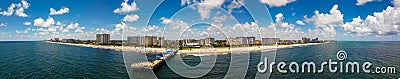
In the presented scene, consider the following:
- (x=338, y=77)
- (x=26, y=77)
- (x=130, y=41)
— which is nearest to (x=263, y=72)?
(x=338, y=77)

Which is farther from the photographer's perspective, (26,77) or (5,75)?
(5,75)

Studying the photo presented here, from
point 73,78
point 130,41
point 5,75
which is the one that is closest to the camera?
point 130,41

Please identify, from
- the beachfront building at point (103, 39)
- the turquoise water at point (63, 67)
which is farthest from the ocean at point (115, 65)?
the beachfront building at point (103, 39)

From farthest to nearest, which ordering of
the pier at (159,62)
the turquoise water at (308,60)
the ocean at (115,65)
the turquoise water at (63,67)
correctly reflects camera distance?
the pier at (159,62), the turquoise water at (63,67), the ocean at (115,65), the turquoise water at (308,60)

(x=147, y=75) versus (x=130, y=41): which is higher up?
(x=130, y=41)

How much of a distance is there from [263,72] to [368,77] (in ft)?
26.6

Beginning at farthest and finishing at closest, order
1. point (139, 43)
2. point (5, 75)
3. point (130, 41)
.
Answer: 1. point (5, 75)
2. point (139, 43)
3. point (130, 41)

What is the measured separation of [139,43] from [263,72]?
67.7ft

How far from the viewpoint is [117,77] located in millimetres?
22688

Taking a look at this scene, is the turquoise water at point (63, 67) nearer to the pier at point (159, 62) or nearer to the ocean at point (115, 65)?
the ocean at point (115, 65)

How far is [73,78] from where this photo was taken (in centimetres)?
2294

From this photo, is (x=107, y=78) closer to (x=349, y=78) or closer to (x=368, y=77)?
(x=349, y=78)

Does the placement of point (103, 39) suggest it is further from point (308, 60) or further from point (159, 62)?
point (308, 60)

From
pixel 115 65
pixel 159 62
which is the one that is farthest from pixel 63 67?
pixel 159 62
